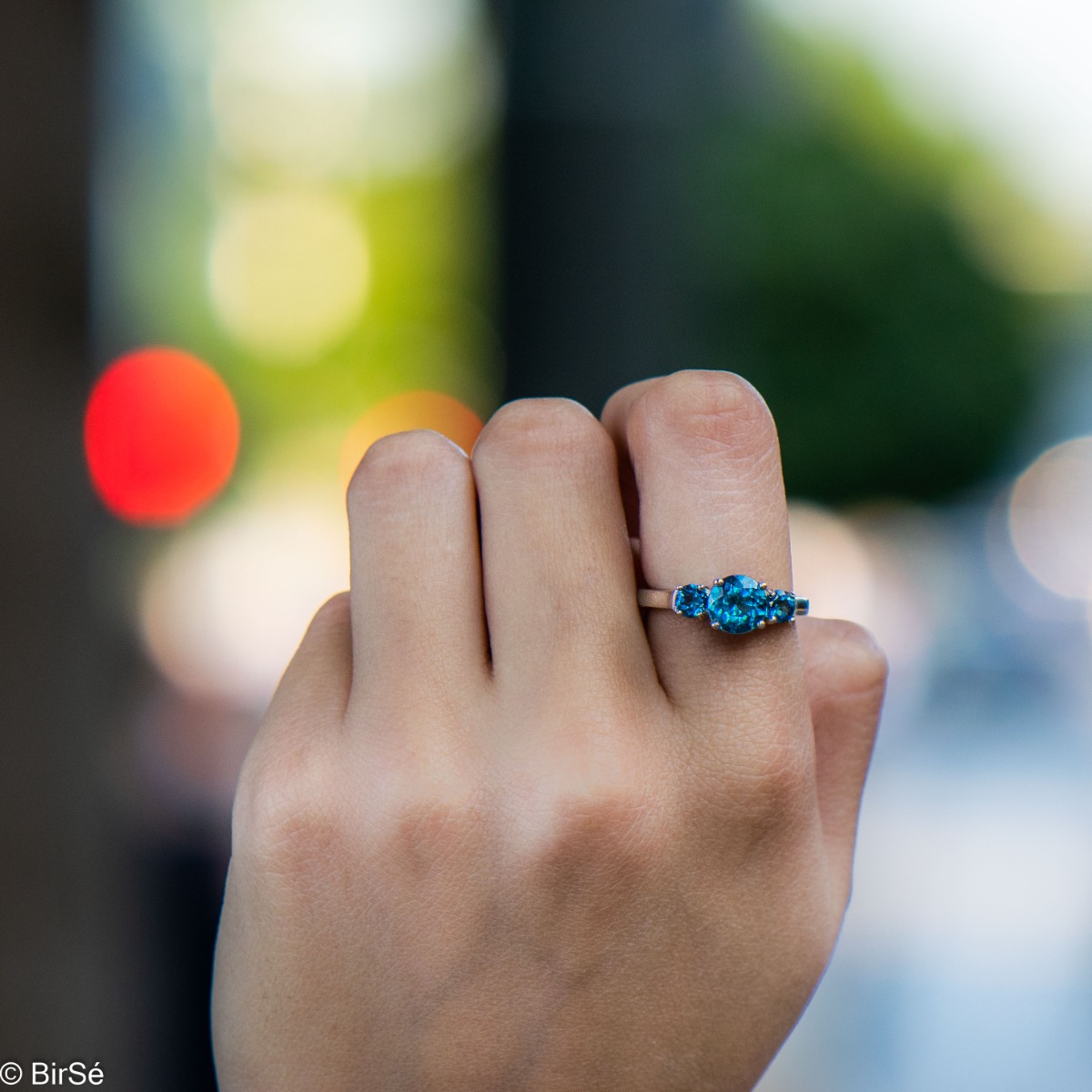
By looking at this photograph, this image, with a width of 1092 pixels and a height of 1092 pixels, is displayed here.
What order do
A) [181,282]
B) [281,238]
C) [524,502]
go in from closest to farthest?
[524,502]
[181,282]
[281,238]

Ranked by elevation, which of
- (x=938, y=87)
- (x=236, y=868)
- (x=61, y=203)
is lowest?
(x=236, y=868)

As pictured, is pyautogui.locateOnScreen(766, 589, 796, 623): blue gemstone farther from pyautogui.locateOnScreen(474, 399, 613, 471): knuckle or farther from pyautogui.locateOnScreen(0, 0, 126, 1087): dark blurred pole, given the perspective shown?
pyautogui.locateOnScreen(0, 0, 126, 1087): dark blurred pole

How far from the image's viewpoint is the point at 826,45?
452 cm

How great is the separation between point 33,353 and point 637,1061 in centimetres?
147

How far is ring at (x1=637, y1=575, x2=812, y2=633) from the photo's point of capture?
0.59 meters

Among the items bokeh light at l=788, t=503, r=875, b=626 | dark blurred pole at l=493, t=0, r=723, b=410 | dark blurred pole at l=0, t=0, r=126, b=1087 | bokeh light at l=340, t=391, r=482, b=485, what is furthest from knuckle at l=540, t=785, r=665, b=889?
bokeh light at l=340, t=391, r=482, b=485

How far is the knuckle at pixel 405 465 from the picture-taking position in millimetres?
649

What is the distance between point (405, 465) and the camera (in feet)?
2.14

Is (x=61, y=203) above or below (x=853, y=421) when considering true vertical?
Answer: above

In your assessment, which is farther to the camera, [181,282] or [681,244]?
[681,244]

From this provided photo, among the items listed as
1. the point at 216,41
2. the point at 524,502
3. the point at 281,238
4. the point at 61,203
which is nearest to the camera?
the point at 524,502

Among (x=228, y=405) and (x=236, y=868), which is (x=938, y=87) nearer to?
(x=228, y=405)

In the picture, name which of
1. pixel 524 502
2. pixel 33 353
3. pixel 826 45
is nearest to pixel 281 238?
pixel 826 45

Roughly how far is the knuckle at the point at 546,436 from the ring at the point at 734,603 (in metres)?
0.10
